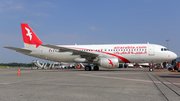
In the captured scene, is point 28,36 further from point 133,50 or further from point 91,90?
point 91,90

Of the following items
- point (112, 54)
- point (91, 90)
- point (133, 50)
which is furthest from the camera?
point (112, 54)

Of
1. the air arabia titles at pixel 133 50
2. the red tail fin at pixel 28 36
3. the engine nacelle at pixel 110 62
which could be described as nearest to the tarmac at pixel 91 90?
the engine nacelle at pixel 110 62

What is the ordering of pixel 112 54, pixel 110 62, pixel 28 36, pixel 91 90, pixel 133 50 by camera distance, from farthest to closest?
1. pixel 28 36
2. pixel 112 54
3. pixel 133 50
4. pixel 110 62
5. pixel 91 90

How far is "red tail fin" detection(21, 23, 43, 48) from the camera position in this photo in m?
27.1

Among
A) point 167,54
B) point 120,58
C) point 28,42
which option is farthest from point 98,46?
point 28,42

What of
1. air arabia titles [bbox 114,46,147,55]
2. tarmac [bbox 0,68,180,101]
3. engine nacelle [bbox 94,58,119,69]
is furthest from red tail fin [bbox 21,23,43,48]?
tarmac [bbox 0,68,180,101]

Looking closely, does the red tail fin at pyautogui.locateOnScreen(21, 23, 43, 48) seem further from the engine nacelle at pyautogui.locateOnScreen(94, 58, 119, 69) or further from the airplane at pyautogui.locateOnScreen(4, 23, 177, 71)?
the engine nacelle at pyautogui.locateOnScreen(94, 58, 119, 69)

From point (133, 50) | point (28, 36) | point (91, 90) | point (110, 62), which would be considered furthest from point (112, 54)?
point (91, 90)

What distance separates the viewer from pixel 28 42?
89.0 feet

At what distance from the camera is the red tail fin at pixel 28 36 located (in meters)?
→ 27.1

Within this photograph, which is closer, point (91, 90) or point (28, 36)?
point (91, 90)

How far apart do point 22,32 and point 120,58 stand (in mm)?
16038

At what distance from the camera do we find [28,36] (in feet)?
89.5

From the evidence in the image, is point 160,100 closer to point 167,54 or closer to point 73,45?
point 167,54
